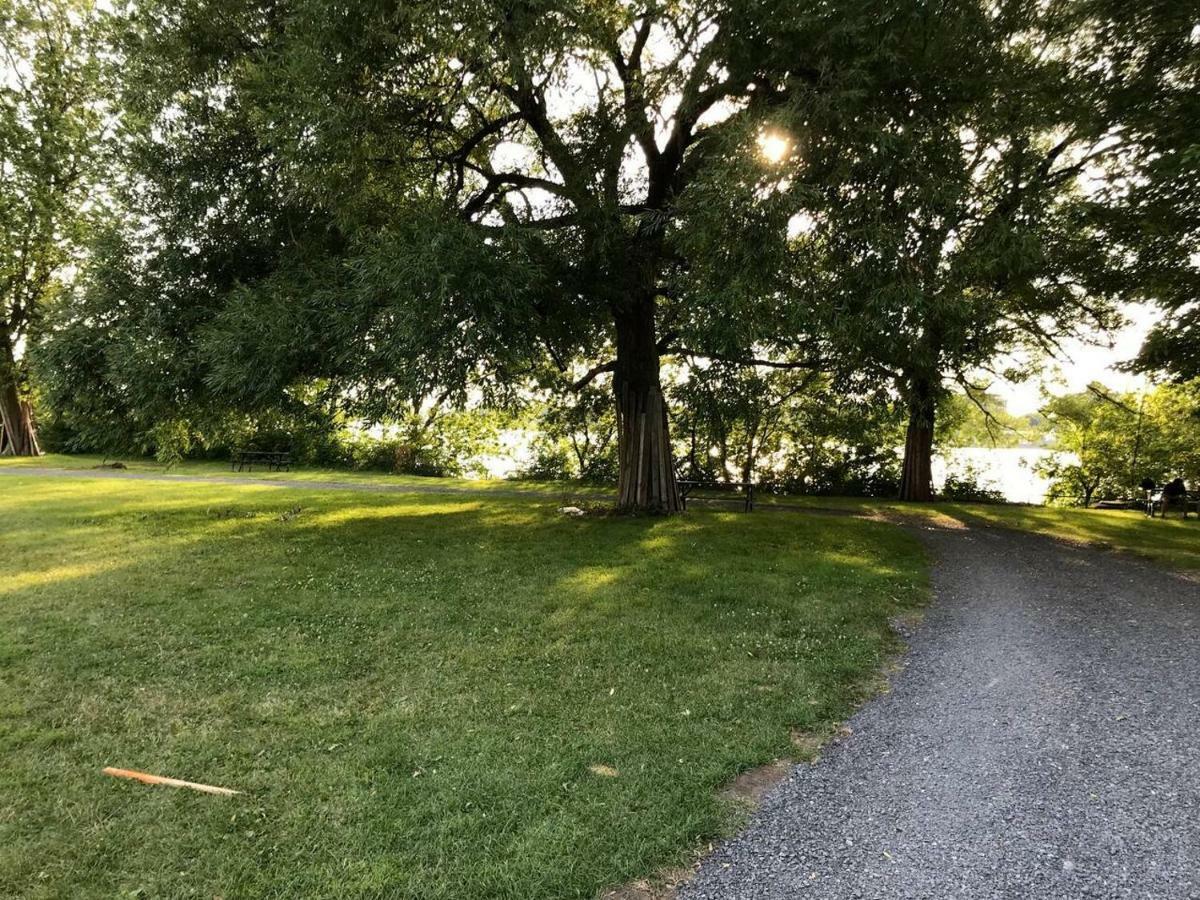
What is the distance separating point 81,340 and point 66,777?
849 cm

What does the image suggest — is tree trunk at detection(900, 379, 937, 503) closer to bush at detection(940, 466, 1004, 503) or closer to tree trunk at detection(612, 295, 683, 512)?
bush at detection(940, 466, 1004, 503)

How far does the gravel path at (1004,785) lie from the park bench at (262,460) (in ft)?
74.7

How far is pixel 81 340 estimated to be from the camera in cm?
976

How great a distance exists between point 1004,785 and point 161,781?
4.63 meters

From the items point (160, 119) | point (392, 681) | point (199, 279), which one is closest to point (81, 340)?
point (199, 279)

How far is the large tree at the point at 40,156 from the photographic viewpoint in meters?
19.3

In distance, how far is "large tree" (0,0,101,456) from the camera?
19.3 m

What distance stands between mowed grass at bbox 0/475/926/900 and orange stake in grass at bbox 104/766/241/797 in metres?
0.05

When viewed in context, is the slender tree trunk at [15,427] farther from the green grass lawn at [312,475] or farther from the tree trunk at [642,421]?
the tree trunk at [642,421]

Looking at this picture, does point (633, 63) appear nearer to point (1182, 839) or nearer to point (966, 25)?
point (966, 25)

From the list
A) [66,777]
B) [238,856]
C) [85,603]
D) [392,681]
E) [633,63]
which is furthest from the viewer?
[633,63]

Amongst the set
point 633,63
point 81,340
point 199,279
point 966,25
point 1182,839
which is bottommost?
point 1182,839

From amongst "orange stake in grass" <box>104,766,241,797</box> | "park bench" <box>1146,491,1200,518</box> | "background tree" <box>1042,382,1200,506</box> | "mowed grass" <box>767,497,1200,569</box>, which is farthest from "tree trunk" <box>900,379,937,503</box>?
"orange stake in grass" <box>104,766,241,797</box>

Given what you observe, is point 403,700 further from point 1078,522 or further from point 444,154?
point 1078,522
